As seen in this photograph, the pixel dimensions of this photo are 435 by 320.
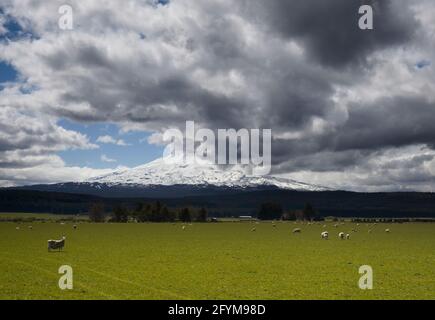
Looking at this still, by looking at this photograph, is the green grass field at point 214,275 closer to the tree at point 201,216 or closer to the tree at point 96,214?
the tree at point 96,214

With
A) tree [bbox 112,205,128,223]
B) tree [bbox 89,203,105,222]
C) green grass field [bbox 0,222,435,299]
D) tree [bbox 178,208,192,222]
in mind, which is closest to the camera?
green grass field [bbox 0,222,435,299]

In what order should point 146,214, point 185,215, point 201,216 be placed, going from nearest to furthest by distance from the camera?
point 146,214
point 185,215
point 201,216

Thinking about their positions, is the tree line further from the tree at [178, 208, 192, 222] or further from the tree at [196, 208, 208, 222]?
the tree at [196, 208, 208, 222]

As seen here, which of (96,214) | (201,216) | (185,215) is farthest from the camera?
(201,216)

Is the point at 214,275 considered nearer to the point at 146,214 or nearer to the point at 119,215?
the point at 119,215

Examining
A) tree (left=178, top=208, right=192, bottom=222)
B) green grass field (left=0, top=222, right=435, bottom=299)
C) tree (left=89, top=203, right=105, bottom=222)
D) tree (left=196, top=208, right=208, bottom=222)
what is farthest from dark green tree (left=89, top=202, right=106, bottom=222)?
green grass field (left=0, top=222, right=435, bottom=299)

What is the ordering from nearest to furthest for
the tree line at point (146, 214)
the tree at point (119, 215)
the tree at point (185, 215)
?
the tree at point (119, 215) → the tree line at point (146, 214) → the tree at point (185, 215)

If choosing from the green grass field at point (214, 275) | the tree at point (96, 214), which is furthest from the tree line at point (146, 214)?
the green grass field at point (214, 275)

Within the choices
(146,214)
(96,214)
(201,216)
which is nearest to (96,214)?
(96,214)

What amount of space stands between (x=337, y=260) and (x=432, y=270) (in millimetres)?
8239

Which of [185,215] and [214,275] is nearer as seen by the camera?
[214,275]
